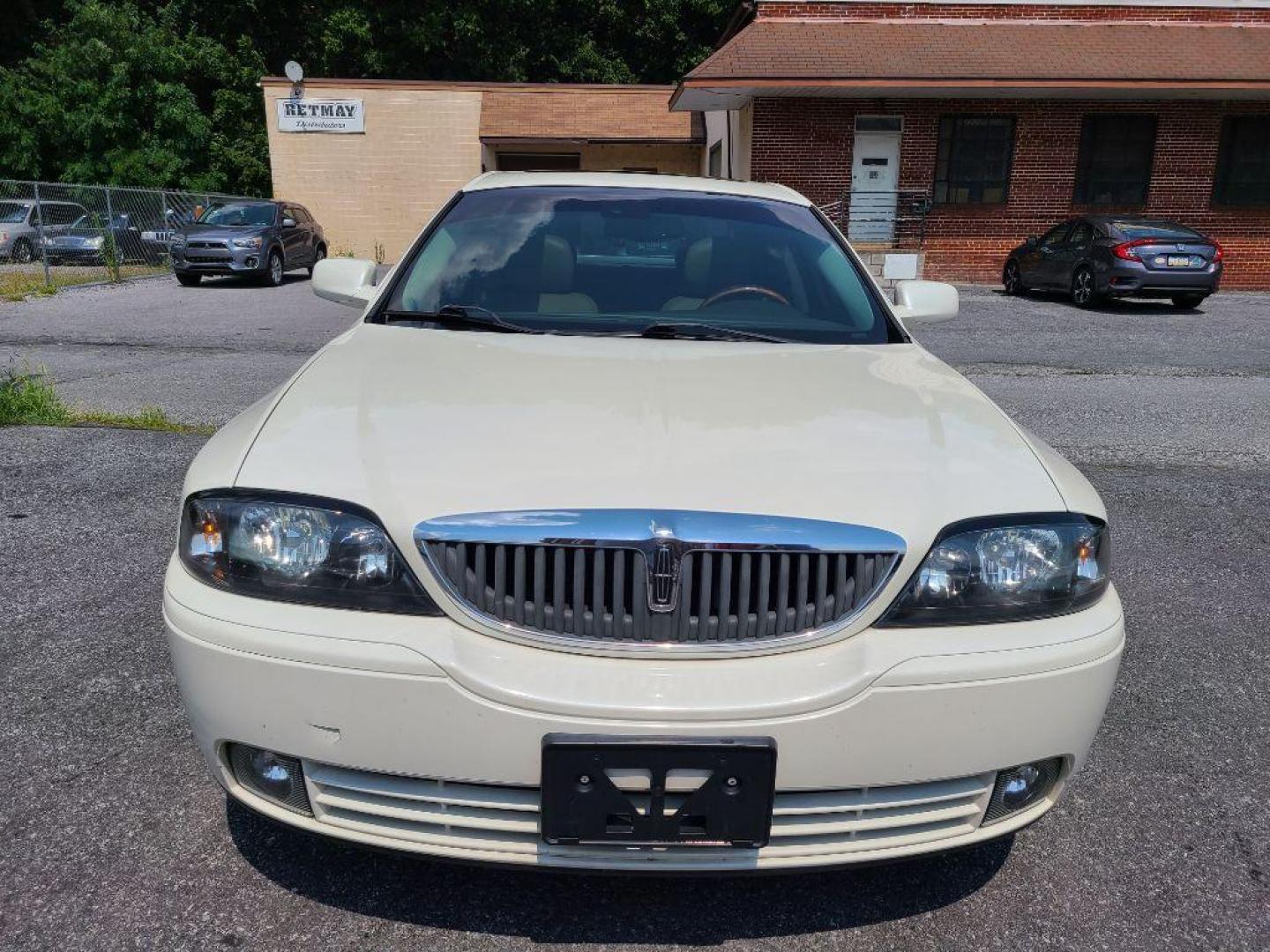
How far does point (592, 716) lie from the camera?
5.45 ft

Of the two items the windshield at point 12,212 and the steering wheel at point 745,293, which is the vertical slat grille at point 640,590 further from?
the windshield at point 12,212

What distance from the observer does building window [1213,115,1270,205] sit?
19.9m

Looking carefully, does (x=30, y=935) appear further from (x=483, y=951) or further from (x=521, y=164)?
(x=521, y=164)

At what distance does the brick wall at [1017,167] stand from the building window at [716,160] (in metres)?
5.04

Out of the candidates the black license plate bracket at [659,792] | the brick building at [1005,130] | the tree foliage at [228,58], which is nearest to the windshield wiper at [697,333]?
the black license plate bracket at [659,792]

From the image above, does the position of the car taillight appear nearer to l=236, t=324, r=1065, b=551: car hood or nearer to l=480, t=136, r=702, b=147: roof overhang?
l=236, t=324, r=1065, b=551: car hood

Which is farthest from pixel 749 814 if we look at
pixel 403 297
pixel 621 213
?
pixel 621 213

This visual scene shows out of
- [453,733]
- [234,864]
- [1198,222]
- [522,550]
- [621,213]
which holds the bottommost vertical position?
[1198,222]

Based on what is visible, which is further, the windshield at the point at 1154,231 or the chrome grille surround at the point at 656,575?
the windshield at the point at 1154,231

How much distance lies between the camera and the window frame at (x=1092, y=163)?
65.1ft

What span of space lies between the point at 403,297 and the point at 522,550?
1.54 m

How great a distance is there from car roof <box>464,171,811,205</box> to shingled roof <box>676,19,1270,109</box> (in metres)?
15.6

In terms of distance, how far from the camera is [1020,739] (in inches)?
71.7

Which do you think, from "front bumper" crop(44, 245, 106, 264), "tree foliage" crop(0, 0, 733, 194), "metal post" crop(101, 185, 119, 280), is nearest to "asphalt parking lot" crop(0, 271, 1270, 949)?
"metal post" crop(101, 185, 119, 280)
